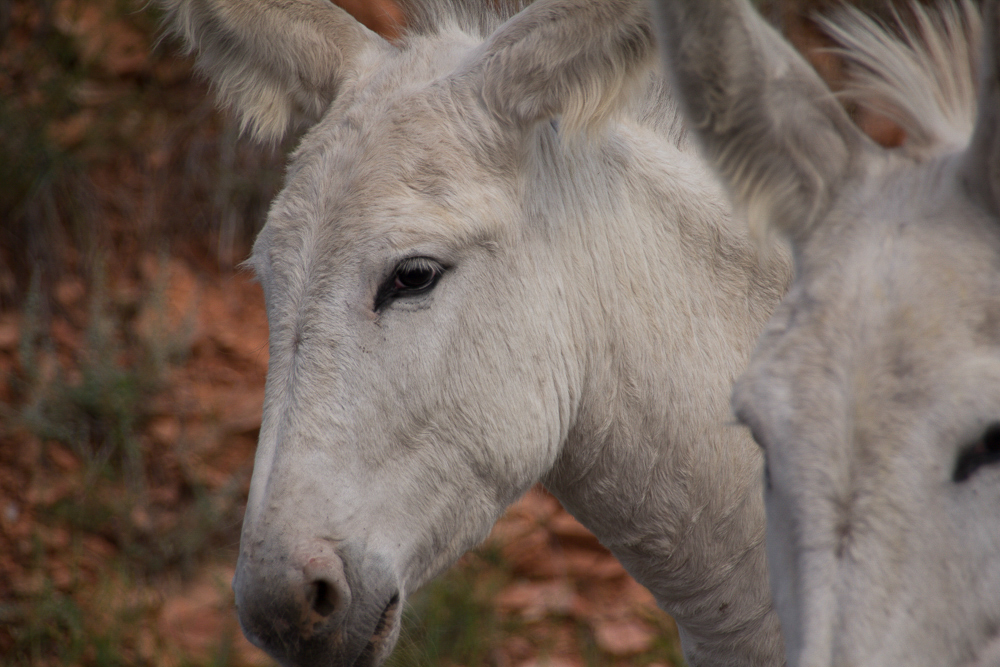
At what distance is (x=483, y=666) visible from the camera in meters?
4.40

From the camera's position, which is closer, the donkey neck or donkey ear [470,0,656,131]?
donkey ear [470,0,656,131]

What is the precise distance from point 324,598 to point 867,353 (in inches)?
47.3

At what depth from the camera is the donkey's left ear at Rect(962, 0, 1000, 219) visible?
1145 millimetres

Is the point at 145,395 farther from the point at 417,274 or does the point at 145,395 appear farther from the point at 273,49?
the point at 417,274

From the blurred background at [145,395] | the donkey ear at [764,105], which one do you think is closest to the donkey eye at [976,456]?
the donkey ear at [764,105]

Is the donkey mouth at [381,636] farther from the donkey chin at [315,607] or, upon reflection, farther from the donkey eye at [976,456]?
the donkey eye at [976,456]

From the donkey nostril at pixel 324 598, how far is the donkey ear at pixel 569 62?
45.9 inches

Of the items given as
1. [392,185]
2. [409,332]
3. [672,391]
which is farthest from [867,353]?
[392,185]

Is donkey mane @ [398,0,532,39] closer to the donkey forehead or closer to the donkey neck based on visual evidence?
the donkey forehead

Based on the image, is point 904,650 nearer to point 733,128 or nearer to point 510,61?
point 733,128

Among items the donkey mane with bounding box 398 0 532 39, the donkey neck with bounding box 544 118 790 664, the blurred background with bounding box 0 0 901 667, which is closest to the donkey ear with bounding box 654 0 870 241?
the donkey neck with bounding box 544 118 790 664

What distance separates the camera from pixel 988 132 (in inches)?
48.9

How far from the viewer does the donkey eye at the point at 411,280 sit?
1.86m

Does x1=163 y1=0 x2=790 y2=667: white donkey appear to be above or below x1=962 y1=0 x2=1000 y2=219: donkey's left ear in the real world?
below
